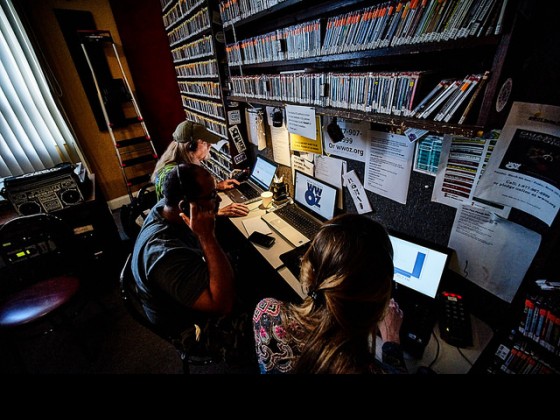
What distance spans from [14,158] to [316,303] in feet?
13.4

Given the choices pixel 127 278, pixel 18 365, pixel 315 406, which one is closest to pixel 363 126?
pixel 315 406

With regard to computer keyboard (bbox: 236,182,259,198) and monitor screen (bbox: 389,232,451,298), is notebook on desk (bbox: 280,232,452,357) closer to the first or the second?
monitor screen (bbox: 389,232,451,298)

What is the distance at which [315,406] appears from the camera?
0.31 metres

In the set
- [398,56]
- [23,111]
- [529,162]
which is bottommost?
[529,162]

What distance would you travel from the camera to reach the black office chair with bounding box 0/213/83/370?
1.49 meters

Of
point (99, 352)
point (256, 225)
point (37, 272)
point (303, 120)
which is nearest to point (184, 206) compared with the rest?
point (256, 225)

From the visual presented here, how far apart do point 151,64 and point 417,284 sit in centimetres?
427

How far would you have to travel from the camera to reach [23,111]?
2.89 m

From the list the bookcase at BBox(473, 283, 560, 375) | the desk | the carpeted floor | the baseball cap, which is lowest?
the carpeted floor

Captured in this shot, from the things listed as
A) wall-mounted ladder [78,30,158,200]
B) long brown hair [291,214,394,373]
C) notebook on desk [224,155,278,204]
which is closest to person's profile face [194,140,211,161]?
notebook on desk [224,155,278,204]

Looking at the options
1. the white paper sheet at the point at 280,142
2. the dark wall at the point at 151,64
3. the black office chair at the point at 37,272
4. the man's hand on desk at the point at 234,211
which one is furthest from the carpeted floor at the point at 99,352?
the dark wall at the point at 151,64

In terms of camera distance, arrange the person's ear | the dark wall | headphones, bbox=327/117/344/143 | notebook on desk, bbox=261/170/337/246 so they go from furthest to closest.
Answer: the dark wall
notebook on desk, bbox=261/170/337/246
headphones, bbox=327/117/344/143
the person's ear

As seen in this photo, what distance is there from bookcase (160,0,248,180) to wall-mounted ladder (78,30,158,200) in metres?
0.83

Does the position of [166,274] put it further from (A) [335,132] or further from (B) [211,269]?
(A) [335,132]
